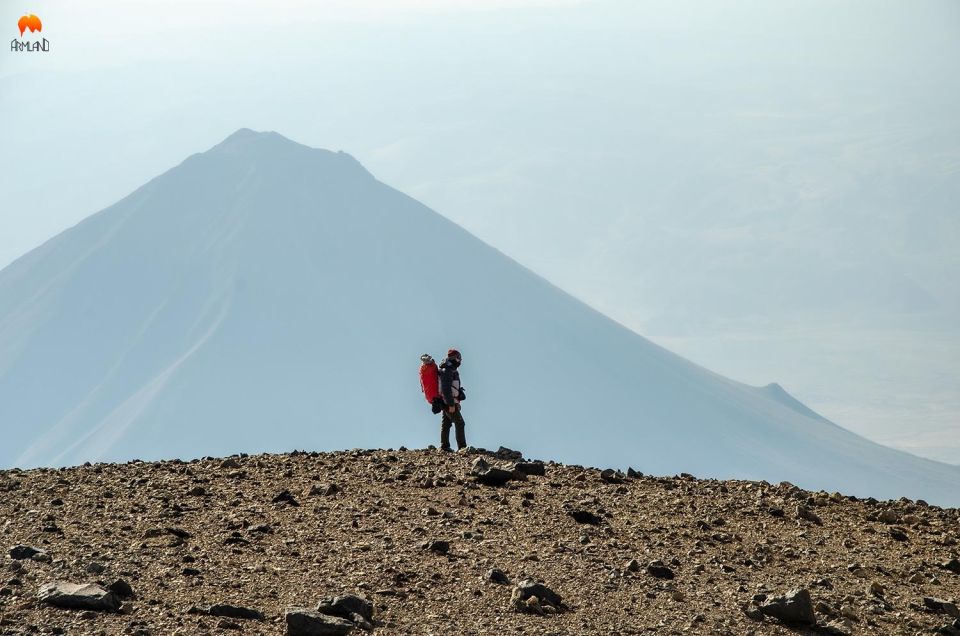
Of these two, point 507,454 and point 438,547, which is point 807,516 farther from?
point 438,547

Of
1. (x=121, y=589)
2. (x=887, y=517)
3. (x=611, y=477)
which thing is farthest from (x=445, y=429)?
(x=121, y=589)

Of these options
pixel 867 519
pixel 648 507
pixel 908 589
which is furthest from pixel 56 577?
pixel 867 519

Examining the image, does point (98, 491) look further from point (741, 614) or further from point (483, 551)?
point (741, 614)

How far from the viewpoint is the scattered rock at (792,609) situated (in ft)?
49.7

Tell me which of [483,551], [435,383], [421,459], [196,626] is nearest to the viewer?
[196,626]

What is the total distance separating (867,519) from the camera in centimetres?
1983

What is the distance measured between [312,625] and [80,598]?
2252 millimetres

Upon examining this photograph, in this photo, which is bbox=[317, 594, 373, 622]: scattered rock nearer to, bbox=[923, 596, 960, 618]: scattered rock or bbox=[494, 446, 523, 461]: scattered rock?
bbox=[923, 596, 960, 618]: scattered rock

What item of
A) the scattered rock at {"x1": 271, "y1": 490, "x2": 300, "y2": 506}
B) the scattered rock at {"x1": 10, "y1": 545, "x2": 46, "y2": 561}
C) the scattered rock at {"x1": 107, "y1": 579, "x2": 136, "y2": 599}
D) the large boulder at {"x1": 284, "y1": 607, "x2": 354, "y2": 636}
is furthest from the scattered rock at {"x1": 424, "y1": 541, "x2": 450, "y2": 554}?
the scattered rock at {"x1": 10, "y1": 545, "x2": 46, "y2": 561}

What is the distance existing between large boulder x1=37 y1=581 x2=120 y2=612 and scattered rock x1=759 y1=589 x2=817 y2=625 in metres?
6.23

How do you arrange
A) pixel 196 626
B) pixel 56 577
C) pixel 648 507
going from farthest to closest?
pixel 648 507
pixel 56 577
pixel 196 626

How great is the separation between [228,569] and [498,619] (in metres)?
3.00

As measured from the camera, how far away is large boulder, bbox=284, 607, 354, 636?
14.0 meters

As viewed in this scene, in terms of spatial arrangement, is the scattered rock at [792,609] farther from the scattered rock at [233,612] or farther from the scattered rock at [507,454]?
the scattered rock at [507,454]
